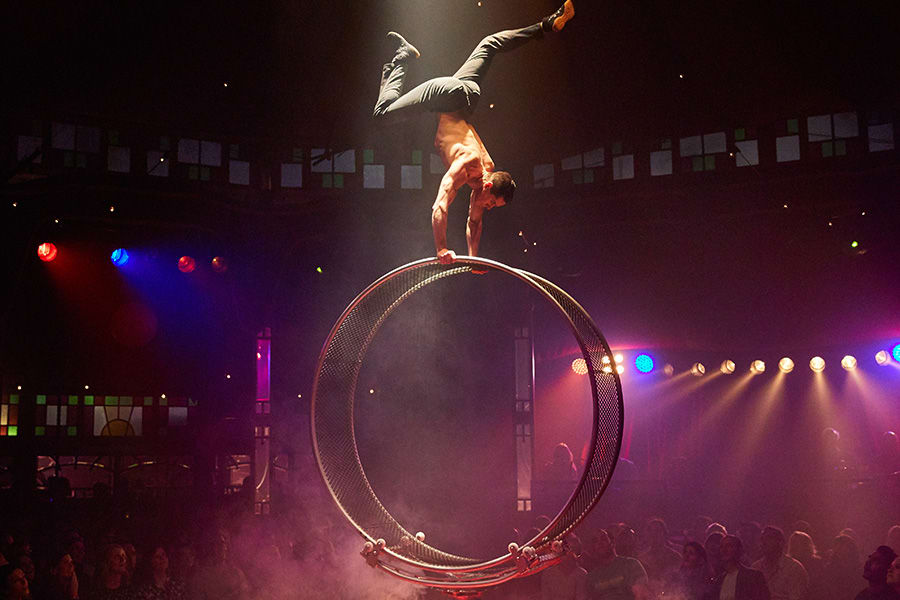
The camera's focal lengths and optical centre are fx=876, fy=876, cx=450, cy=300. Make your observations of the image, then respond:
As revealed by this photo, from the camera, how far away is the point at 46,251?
1212cm

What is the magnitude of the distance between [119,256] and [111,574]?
18.8 feet

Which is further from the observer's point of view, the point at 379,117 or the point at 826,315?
the point at 826,315

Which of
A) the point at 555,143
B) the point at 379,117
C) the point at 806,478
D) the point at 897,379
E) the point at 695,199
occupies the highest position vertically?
the point at 555,143

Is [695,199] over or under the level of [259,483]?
over

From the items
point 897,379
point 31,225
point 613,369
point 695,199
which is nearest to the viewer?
point 613,369

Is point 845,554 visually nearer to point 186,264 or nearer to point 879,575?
point 879,575

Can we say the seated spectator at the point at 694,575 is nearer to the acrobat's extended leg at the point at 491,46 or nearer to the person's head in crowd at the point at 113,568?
the acrobat's extended leg at the point at 491,46

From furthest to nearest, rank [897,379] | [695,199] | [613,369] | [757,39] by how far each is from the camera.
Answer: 1. [897,379]
2. [695,199]
3. [757,39]
4. [613,369]

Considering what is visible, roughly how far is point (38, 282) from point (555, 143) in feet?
26.3

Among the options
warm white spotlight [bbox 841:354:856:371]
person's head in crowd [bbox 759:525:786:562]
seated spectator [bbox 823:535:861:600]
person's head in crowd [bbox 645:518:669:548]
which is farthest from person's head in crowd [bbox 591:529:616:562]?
warm white spotlight [bbox 841:354:856:371]

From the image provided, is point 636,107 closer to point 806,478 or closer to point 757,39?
point 757,39

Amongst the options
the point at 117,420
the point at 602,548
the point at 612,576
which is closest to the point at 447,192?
the point at 602,548

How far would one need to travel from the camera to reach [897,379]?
13945 millimetres

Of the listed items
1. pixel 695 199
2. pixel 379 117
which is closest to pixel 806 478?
pixel 695 199
